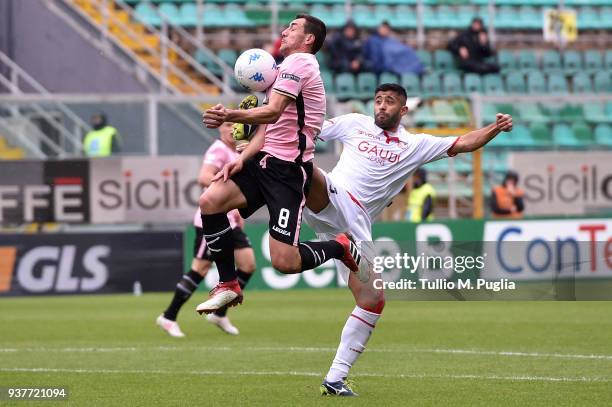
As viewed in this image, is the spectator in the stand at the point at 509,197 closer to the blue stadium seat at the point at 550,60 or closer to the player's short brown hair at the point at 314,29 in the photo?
the blue stadium seat at the point at 550,60

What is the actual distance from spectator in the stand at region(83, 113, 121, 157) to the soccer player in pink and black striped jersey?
11080 mm

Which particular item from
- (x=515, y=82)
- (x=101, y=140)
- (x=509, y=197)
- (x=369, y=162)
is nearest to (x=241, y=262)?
(x=369, y=162)

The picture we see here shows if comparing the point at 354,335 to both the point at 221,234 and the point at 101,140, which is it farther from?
the point at 101,140

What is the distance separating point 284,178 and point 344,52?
17.2 meters

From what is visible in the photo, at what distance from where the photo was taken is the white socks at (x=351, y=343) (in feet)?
28.0

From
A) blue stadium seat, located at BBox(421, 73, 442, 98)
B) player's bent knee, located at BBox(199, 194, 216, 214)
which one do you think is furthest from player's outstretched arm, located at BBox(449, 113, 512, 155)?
blue stadium seat, located at BBox(421, 73, 442, 98)

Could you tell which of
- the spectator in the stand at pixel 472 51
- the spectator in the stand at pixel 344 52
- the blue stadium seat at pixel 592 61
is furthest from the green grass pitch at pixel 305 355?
the blue stadium seat at pixel 592 61

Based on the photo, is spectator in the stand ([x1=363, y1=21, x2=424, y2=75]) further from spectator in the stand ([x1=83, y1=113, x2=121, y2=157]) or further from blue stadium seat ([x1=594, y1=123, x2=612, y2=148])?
spectator in the stand ([x1=83, y1=113, x2=121, y2=157])

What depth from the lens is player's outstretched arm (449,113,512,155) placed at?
29.6 feet

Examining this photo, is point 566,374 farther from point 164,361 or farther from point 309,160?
point 164,361

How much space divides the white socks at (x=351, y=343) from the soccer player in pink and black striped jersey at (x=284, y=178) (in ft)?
1.16

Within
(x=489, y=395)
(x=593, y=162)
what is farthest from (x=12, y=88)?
(x=489, y=395)

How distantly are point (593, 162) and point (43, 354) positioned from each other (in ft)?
40.2

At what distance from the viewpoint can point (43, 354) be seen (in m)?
11.4
